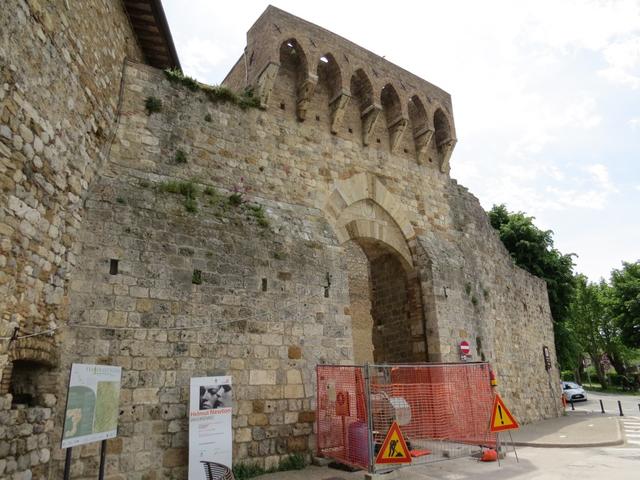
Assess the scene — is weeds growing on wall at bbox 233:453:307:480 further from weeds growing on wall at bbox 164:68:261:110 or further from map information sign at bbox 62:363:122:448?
weeds growing on wall at bbox 164:68:261:110

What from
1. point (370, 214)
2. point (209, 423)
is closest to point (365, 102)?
point (370, 214)

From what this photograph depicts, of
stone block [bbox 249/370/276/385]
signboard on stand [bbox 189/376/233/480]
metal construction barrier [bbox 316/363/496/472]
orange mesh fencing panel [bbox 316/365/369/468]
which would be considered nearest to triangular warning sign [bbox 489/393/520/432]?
Result: metal construction barrier [bbox 316/363/496/472]

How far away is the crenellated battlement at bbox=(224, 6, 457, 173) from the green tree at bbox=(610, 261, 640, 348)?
24.7m

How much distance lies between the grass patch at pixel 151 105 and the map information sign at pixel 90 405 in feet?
14.7

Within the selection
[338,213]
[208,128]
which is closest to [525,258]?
[338,213]

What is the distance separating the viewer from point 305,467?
22.6 feet

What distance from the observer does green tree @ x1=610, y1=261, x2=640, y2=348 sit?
95.1 ft

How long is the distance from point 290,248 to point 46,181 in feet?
13.2

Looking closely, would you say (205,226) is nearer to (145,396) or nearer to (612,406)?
(145,396)

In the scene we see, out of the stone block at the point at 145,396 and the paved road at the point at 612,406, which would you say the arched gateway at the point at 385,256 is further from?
the paved road at the point at 612,406

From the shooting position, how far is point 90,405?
4.90 metres

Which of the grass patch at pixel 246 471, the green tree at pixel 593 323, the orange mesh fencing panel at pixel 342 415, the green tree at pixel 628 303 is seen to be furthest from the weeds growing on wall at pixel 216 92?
the green tree at pixel 593 323

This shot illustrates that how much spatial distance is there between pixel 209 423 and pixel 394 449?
254 centimetres

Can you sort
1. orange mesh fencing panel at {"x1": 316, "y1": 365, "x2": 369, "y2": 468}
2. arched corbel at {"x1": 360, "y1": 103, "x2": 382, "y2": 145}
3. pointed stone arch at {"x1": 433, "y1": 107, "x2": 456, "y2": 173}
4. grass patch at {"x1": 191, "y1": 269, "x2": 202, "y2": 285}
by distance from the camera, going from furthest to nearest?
pointed stone arch at {"x1": 433, "y1": 107, "x2": 456, "y2": 173} < arched corbel at {"x1": 360, "y1": 103, "x2": 382, "y2": 145} < grass patch at {"x1": 191, "y1": 269, "x2": 202, "y2": 285} < orange mesh fencing panel at {"x1": 316, "y1": 365, "x2": 369, "y2": 468}
